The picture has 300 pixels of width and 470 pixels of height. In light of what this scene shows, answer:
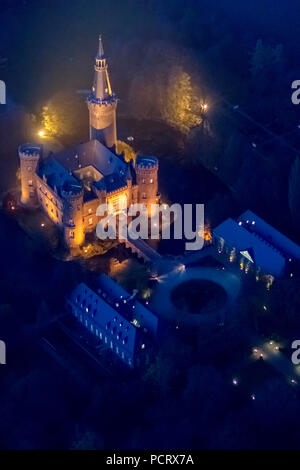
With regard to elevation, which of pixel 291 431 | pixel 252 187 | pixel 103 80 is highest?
pixel 103 80

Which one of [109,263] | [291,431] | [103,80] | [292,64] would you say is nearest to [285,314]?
[291,431]

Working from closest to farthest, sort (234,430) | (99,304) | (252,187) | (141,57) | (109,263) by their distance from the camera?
(234,430) → (99,304) → (109,263) → (252,187) → (141,57)

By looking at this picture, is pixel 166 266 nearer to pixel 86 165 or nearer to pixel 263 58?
pixel 86 165

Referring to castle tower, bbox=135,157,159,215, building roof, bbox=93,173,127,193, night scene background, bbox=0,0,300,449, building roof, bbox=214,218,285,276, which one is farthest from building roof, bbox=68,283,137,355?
building roof, bbox=214,218,285,276

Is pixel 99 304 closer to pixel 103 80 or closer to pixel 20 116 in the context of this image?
pixel 103 80

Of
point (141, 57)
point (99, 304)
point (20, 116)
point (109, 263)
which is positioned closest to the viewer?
point (99, 304)

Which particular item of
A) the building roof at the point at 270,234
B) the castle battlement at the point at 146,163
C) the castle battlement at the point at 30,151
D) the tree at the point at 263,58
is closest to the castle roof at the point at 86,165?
the castle battlement at the point at 30,151

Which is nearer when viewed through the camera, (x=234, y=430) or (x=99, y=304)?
(x=234, y=430)
